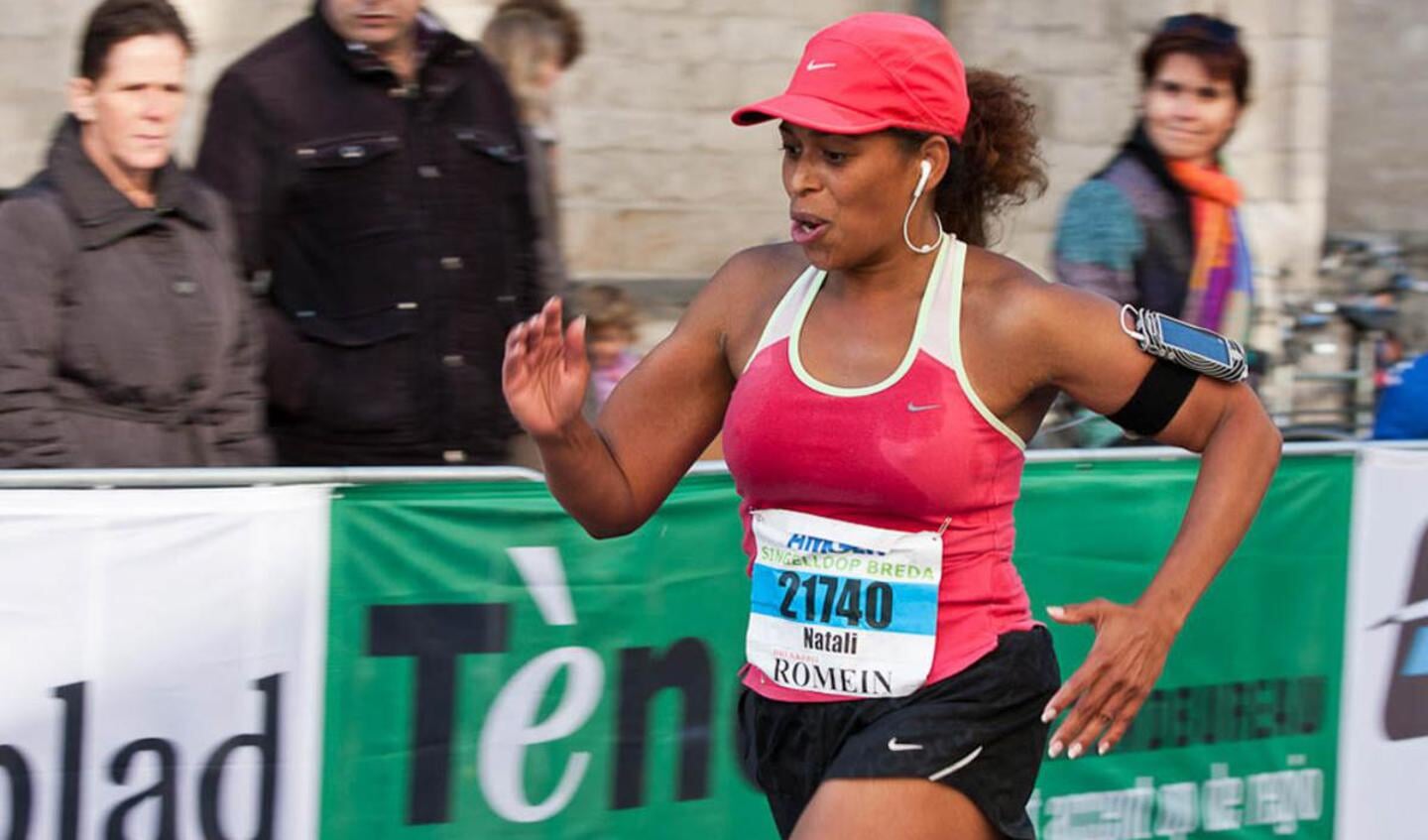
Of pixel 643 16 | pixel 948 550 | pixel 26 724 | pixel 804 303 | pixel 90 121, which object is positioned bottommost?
pixel 26 724

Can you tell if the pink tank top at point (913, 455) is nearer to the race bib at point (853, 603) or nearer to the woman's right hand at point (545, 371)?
the race bib at point (853, 603)

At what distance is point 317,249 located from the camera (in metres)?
5.68

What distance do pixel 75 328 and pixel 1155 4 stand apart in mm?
8761

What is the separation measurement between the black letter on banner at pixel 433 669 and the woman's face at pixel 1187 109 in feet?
8.80

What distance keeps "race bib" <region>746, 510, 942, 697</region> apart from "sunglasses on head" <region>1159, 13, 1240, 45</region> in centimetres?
341

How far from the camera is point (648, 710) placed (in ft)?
17.8

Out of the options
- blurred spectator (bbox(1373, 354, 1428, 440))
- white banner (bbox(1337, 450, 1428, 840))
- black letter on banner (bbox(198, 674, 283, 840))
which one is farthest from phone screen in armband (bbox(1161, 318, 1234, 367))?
blurred spectator (bbox(1373, 354, 1428, 440))

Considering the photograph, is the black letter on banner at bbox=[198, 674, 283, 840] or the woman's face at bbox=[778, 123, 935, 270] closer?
the woman's face at bbox=[778, 123, 935, 270]

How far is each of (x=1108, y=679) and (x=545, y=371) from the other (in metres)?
1.01

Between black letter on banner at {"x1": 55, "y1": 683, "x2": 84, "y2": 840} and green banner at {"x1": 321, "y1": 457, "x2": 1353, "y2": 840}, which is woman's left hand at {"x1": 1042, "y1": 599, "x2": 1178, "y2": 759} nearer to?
green banner at {"x1": 321, "y1": 457, "x2": 1353, "y2": 840}

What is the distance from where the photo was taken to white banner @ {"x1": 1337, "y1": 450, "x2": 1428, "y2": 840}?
6449 mm

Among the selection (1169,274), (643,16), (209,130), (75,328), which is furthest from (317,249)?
(643,16)

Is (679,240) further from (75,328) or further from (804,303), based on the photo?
(804,303)

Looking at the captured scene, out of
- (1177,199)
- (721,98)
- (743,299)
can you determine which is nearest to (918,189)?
(743,299)
